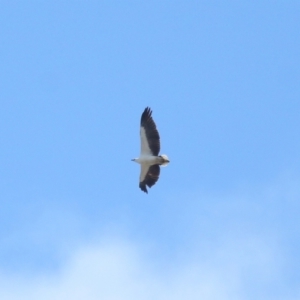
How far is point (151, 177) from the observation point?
96.0 meters

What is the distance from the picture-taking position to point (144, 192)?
317ft

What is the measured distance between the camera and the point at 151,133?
94.7 m

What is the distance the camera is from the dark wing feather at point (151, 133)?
3725 inches

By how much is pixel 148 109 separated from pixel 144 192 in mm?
4394

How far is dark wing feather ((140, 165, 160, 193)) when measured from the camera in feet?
313

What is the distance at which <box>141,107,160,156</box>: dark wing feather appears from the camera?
94625 millimetres

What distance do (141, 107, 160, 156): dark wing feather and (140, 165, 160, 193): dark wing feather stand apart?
39.8 inches

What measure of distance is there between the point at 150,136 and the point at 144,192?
3.39m

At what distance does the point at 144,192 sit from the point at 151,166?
1.88m

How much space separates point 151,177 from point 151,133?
2.52 m

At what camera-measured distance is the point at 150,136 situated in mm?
94688

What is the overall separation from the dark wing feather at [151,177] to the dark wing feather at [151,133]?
101 cm

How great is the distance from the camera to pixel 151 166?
313 feet
